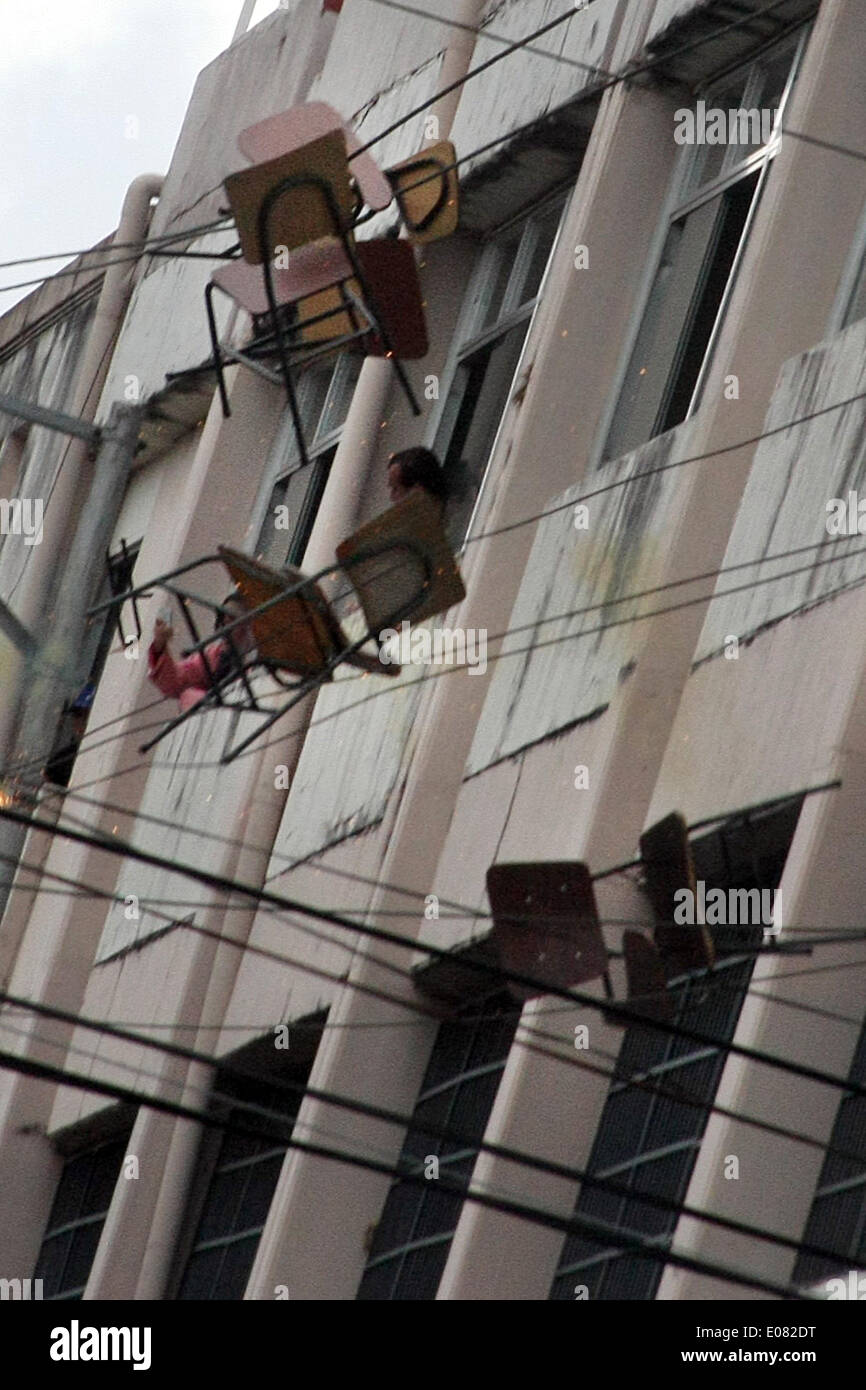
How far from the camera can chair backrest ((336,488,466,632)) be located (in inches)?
359

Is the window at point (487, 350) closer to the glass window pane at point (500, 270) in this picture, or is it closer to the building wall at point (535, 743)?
the glass window pane at point (500, 270)

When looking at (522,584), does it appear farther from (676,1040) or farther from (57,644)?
(57,644)

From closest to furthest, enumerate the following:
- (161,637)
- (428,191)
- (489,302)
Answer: (428,191)
(161,637)
(489,302)

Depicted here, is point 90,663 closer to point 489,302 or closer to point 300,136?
point 489,302

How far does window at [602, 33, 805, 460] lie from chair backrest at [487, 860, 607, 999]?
390 cm

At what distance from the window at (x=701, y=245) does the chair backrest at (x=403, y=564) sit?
2.56 meters

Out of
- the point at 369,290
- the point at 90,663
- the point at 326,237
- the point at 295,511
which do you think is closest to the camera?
the point at 326,237

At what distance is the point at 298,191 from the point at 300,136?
0.82 meters

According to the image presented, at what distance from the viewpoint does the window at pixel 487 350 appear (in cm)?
1368

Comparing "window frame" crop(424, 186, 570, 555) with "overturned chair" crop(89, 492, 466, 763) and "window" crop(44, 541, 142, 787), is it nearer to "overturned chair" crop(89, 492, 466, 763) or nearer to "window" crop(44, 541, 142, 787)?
"overturned chair" crop(89, 492, 466, 763)

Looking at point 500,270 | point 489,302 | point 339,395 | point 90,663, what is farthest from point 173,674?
point 90,663

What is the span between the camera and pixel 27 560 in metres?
19.4

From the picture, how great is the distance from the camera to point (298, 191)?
365 inches
